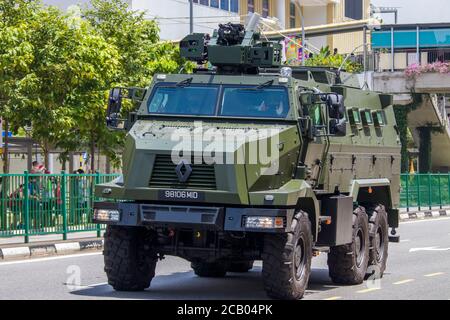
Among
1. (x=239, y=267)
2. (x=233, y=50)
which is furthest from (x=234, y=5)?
(x=233, y=50)

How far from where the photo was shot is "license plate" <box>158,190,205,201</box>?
42.9 feet

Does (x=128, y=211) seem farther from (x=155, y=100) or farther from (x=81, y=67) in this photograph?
(x=81, y=67)

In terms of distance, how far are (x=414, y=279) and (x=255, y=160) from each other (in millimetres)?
4430

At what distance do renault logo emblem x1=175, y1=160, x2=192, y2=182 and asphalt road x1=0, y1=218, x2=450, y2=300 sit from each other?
1532 millimetres

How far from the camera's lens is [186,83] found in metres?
14.5

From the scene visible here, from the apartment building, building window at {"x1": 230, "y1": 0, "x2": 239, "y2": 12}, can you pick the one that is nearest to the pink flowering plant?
the apartment building

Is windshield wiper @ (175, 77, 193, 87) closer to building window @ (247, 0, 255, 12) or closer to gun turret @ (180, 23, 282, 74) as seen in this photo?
gun turret @ (180, 23, 282, 74)

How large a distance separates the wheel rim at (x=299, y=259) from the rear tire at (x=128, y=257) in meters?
1.81

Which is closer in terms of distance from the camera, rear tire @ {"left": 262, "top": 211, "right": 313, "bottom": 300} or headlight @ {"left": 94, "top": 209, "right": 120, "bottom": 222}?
rear tire @ {"left": 262, "top": 211, "right": 313, "bottom": 300}

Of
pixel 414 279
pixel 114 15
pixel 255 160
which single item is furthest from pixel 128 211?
pixel 114 15

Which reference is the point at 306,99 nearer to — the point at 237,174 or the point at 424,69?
the point at 237,174

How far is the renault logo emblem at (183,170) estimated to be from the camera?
1316 cm

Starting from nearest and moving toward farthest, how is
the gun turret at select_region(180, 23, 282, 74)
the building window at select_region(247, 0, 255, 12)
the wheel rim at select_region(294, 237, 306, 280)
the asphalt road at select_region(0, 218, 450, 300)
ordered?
the wheel rim at select_region(294, 237, 306, 280), the asphalt road at select_region(0, 218, 450, 300), the gun turret at select_region(180, 23, 282, 74), the building window at select_region(247, 0, 255, 12)

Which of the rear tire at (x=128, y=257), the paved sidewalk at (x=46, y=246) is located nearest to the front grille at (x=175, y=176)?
the rear tire at (x=128, y=257)
